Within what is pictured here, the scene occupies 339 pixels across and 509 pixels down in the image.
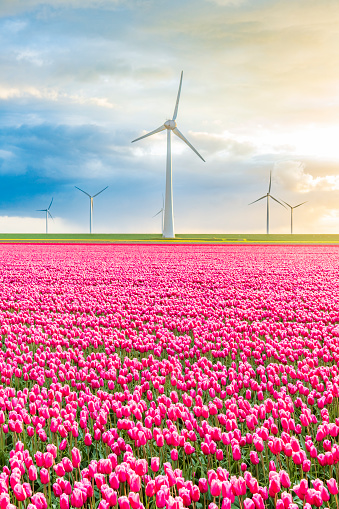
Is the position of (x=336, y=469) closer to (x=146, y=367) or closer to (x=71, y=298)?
(x=146, y=367)

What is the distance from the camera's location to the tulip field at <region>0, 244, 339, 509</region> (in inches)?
149

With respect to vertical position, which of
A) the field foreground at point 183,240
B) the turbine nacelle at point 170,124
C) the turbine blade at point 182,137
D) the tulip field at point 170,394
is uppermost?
the turbine nacelle at point 170,124

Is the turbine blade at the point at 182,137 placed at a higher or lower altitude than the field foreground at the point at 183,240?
higher

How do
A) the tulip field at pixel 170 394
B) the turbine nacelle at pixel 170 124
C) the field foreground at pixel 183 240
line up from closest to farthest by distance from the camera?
the tulip field at pixel 170 394, the field foreground at pixel 183 240, the turbine nacelle at pixel 170 124

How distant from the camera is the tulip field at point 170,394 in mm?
3775

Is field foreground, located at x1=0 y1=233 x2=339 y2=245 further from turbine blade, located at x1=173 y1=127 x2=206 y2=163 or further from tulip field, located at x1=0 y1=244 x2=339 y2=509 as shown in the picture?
tulip field, located at x1=0 y1=244 x2=339 y2=509

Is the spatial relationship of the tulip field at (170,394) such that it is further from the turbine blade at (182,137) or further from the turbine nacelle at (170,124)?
the turbine nacelle at (170,124)

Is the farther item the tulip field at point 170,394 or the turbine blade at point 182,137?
the turbine blade at point 182,137

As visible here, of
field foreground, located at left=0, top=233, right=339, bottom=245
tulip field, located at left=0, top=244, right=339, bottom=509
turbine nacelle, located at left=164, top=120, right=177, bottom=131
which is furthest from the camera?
turbine nacelle, located at left=164, top=120, right=177, bottom=131

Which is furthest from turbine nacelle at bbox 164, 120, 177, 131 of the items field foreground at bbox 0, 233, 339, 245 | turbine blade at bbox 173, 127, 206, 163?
field foreground at bbox 0, 233, 339, 245

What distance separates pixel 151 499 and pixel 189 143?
267 ft

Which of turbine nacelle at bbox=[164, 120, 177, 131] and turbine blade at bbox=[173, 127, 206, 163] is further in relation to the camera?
turbine nacelle at bbox=[164, 120, 177, 131]

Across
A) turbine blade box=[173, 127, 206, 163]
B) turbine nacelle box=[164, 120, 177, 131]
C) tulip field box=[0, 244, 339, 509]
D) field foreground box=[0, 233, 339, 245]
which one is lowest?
tulip field box=[0, 244, 339, 509]

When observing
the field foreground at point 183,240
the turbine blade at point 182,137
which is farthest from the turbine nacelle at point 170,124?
the field foreground at point 183,240
